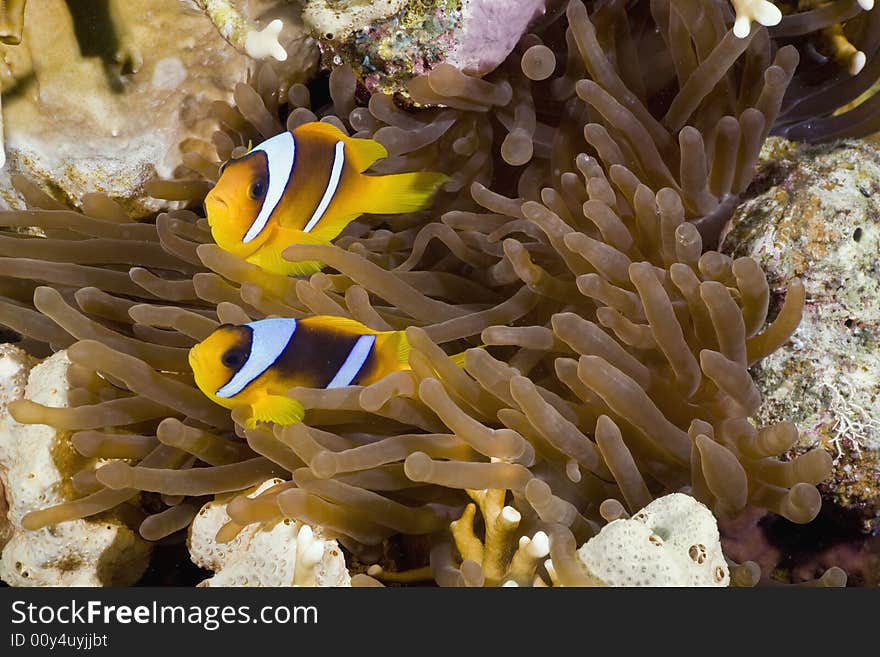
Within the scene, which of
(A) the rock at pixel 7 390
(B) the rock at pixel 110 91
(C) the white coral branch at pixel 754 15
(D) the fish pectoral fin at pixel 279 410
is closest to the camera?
(D) the fish pectoral fin at pixel 279 410

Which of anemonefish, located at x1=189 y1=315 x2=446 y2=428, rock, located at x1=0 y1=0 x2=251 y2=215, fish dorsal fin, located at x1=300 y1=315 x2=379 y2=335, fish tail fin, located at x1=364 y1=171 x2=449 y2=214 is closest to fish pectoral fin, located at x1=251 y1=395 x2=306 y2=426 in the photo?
anemonefish, located at x1=189 y1=315 x2=446 y2=428

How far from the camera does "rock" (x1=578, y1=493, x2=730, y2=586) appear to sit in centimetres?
106

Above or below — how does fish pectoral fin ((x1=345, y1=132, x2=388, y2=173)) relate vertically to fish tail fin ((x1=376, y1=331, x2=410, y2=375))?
above

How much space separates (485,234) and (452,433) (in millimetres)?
469

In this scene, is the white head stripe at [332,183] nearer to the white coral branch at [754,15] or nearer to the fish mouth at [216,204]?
the fish mouth at [216,204]

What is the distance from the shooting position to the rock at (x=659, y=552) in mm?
1064

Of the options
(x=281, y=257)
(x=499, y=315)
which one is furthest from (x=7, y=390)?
(x=499, y=315)

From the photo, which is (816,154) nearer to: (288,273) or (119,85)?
(288,273)

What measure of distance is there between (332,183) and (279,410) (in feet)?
1.55

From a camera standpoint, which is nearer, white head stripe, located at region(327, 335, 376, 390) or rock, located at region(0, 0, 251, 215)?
white head stripe, located at region(327, 335, 376, 390)

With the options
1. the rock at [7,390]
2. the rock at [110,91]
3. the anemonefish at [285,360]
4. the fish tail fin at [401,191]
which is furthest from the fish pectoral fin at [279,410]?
the rock at [110,91]

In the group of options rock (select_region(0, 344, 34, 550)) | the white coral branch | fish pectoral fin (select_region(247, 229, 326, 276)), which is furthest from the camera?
rock (select_region(0, 344, 34, 550))

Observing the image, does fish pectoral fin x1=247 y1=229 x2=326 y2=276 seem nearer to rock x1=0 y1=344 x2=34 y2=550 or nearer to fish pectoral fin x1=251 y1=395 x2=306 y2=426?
fish pectoral fin x1=251 y1=395 x2=306 y2=426

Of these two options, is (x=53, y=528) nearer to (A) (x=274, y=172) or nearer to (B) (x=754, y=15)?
(A) (x=274, y=172)
